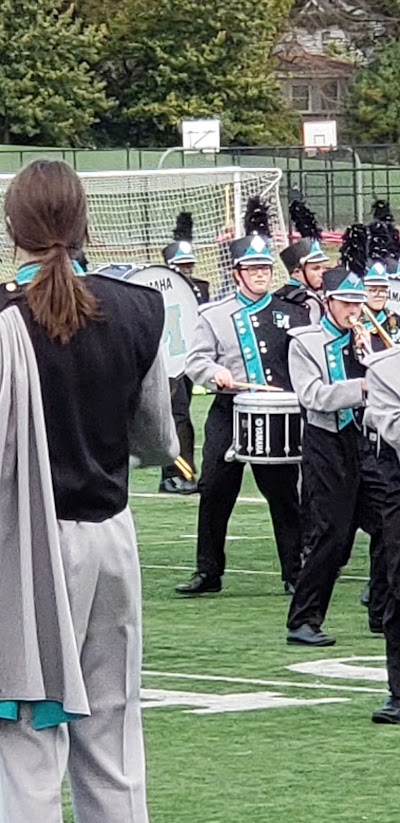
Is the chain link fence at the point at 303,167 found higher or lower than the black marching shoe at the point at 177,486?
higher

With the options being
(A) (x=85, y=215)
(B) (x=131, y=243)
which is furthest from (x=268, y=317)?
(B) (x=131, y=243)

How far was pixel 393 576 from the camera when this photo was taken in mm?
6891

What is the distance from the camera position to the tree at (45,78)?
149ft

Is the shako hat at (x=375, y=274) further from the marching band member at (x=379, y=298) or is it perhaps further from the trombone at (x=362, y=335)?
the trombone at (x=362, y=335)

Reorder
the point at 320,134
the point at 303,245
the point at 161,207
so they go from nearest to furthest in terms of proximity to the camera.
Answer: the point at 303,245 < the point at 161,207 < the point at 320,134

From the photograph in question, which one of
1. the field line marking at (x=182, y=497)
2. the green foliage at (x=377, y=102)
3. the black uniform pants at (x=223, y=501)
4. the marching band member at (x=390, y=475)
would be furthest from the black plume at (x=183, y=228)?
the green foliage at (x=377, y=102)

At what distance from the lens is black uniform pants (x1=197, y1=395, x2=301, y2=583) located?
10008mm

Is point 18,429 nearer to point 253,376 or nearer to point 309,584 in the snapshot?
point 309,584

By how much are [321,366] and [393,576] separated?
2.01 meters

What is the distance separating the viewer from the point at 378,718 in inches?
276

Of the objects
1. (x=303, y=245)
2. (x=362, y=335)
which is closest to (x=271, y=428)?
(x=362, y=335)

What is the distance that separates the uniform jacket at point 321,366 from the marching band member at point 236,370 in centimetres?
120

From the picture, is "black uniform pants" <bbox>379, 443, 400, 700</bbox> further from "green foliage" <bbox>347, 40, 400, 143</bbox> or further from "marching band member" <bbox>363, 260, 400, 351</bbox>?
"green foliage" <bbox>347, 40, 400, 143</bbox>

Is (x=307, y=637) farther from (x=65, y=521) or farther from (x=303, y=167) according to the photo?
(x=303, y=167)
